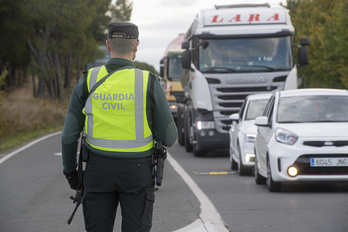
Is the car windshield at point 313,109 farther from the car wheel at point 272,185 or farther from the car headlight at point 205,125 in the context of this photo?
the car headlight at point 205,125

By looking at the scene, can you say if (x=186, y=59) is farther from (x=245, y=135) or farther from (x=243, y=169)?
(x=243, y=169)

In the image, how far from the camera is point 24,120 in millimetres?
35938

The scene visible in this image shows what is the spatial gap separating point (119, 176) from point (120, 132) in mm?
274

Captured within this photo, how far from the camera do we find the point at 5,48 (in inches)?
2259

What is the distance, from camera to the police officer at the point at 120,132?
505 cm

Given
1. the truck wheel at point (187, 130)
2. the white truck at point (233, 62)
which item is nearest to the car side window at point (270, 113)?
the white truck at point (233, 62)

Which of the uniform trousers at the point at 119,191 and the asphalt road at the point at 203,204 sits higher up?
the uniform trousers at the point at 119,191

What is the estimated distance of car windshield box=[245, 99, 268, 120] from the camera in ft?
56.5

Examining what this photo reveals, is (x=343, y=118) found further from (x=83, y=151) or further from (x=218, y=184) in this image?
(x=83, y=151)

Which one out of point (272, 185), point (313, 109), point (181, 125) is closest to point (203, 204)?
point (272, 185)

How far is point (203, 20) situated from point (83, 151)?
53.4ft

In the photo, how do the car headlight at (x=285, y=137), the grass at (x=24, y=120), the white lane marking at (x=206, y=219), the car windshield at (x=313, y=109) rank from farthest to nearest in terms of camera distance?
1. the grass at (x=24, y=120)
2. the car windshield at (x=313, y=109)
3. the car headlight at (x=285, y=137)
4. the white lane marking at (x=206, y=219)

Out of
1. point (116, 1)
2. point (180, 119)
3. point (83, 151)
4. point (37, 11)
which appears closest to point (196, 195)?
point (83, 151)

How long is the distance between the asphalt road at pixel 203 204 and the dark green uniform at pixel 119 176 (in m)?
3.65
